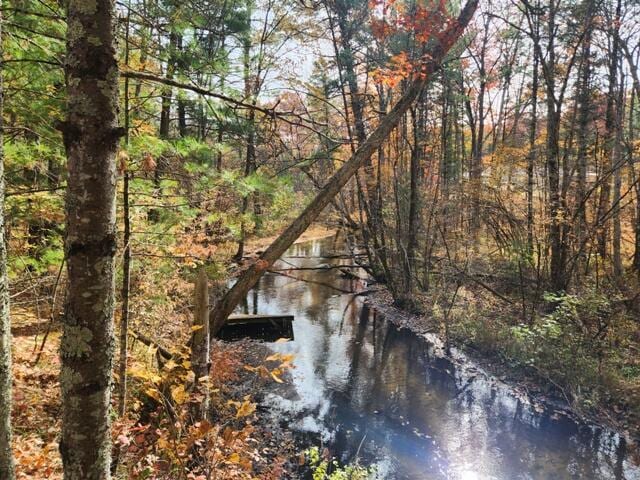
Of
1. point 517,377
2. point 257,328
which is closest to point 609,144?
point 517,377

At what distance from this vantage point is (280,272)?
31.3 feet

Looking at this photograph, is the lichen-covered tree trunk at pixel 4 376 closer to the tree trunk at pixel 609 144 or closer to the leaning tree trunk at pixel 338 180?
the leaning tree trunk at pixel 338 180

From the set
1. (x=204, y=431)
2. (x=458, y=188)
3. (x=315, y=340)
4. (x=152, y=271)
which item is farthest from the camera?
(x=458, y=188)

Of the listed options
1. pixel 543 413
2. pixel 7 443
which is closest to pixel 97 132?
pixel 7 443

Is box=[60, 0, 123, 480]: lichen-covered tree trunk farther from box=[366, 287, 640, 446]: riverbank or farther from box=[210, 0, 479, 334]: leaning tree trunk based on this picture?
box=[366, 287, 640, 446]: riverbank

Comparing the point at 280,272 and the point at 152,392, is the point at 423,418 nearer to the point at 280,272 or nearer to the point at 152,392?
the point at 280,272

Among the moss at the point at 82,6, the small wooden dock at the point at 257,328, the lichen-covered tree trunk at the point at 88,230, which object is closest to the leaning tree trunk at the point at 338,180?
the lichen-covered tree trunk at the point at 88,230

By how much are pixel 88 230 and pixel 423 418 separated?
24.0 ft

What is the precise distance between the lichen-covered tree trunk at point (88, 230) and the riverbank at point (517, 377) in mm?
7858

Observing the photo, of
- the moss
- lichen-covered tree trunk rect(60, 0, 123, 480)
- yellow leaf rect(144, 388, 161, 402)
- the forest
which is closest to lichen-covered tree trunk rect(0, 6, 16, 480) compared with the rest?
the forest

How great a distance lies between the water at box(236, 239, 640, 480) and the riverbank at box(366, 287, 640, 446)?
0.49 feet

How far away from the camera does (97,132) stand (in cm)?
136

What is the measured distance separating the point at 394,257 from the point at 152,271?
342 inches

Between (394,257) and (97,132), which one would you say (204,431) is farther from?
(394,257)
